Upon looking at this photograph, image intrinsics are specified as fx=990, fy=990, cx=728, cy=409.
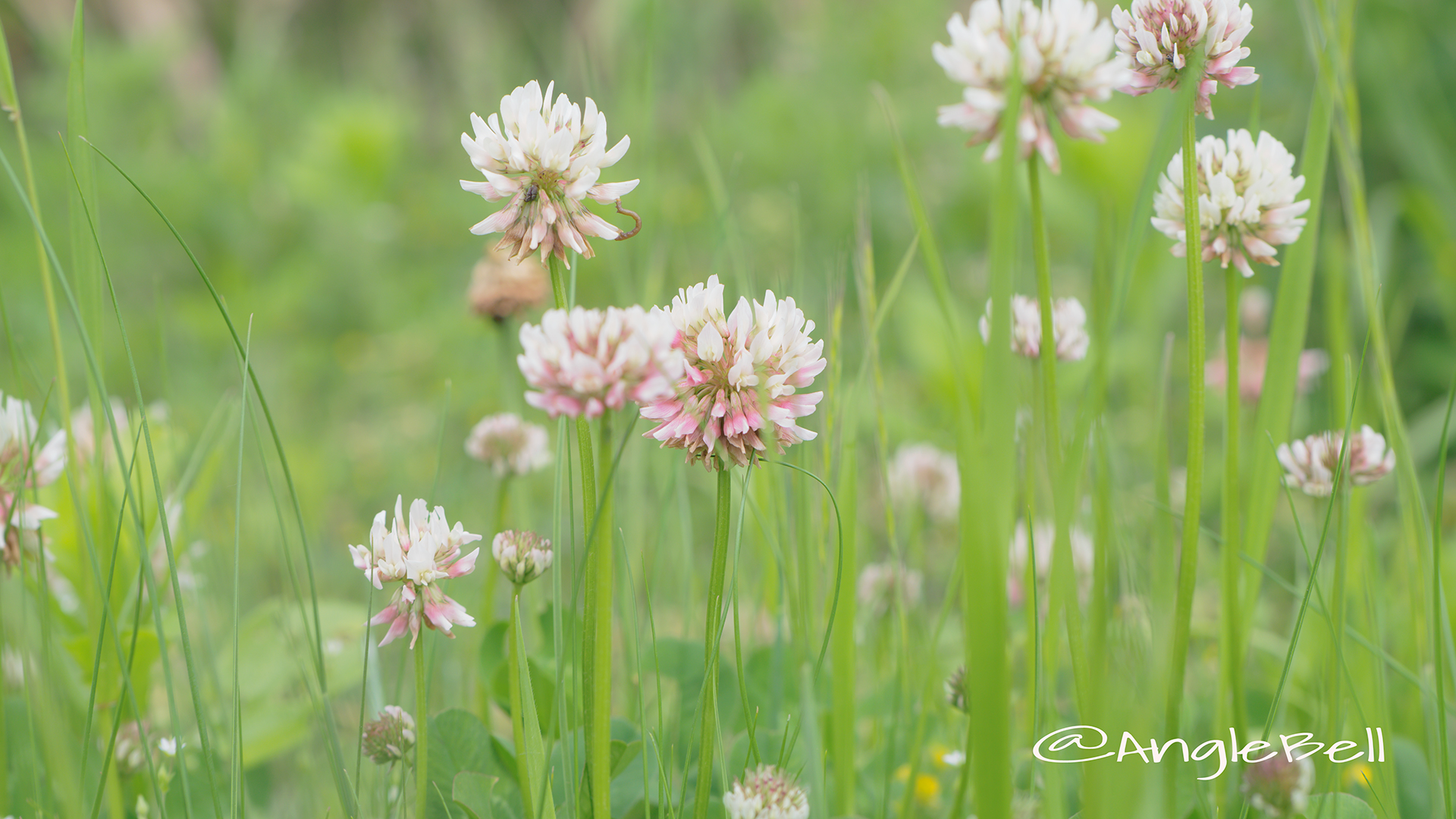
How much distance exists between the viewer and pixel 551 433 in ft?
4.97

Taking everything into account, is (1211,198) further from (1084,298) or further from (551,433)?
(1084,298)

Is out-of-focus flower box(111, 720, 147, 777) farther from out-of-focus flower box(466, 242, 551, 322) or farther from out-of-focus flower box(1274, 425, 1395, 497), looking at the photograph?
out-of-focus flower box(1274, 425, 1395, 497)

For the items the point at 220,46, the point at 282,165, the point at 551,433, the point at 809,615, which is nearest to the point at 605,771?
the point at 809,615

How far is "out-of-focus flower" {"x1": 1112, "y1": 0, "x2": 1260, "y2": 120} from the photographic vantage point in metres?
0.54

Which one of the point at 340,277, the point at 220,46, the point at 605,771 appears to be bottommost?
the point at 605,771

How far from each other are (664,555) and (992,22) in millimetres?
986

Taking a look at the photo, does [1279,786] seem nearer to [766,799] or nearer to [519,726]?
[766,799]

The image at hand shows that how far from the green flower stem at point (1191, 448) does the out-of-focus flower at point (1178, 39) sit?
0.03 meters

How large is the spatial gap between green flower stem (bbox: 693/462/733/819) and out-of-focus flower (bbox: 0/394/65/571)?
449 millimetres

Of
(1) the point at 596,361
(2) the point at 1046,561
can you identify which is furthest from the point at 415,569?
(2) the point at 1046,561

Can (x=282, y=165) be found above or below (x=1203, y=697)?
above

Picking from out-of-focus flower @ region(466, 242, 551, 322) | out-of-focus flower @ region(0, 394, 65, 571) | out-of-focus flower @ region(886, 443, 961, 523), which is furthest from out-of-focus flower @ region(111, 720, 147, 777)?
out-of-focus flower @ region(886, 443, 961, 523)

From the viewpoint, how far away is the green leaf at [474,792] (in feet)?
2.00

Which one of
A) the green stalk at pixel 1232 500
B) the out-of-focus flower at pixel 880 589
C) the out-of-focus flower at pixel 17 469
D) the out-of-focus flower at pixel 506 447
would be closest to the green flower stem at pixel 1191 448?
the green stalk at pixel 1232 500
